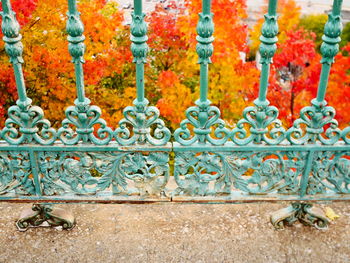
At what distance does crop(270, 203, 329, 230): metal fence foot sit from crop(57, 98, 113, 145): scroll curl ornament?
159cm

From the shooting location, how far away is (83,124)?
3.01 meters

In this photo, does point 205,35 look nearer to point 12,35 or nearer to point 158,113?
point 158,113

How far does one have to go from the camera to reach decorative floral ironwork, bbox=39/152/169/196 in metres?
3.13

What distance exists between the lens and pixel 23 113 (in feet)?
9.71

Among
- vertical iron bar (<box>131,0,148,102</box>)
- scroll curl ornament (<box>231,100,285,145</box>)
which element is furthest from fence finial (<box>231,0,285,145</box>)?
vertical iron bar (<box>131,0,148,102</box>)

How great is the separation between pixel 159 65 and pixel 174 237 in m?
9.61

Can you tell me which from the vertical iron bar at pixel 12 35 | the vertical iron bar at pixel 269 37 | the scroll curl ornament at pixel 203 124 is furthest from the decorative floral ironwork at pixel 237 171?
the vertical iron bar at pixel 12 35

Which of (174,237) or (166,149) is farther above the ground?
(166,149)

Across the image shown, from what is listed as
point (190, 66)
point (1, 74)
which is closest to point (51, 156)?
point (1, 74)

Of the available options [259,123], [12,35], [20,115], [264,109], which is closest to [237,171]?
[259,123]

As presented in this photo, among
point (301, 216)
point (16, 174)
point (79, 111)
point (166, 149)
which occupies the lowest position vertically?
point (301, 216)

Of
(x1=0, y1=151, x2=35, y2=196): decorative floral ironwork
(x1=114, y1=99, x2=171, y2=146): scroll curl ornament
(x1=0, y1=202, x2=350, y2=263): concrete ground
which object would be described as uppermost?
(x1=114, y1=99, x2=171, y2=146): scroll curl ornament

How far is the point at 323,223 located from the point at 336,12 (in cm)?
178

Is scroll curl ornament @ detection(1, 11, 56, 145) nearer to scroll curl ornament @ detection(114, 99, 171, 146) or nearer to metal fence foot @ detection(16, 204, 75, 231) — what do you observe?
scroll curl ornament @ detection(114, 99, 171, 146)
